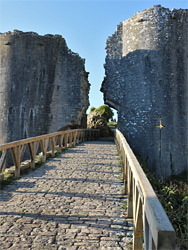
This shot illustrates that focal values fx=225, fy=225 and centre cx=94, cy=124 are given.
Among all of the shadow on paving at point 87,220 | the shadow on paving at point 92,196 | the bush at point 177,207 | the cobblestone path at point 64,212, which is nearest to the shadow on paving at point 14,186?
the cobblestone path at point 64,212

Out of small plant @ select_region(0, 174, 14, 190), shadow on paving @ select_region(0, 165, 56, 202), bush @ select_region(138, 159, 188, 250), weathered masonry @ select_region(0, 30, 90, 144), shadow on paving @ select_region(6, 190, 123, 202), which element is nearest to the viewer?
shadow on paving @ select_region(6, 190, 123, 202)

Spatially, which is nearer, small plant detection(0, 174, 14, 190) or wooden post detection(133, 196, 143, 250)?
wooden post detection(133, 196, 143, 250)

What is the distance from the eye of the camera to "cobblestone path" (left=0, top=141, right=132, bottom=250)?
2830 millimetres

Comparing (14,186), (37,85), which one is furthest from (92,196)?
(37,85)

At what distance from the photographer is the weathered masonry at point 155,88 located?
12539 millimetres

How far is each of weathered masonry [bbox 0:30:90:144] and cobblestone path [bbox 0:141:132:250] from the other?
364 inches

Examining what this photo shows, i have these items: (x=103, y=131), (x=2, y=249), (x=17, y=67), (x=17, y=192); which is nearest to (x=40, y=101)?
(x=17, y=67)

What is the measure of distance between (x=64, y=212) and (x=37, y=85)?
12.7 metres

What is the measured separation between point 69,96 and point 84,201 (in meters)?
11.6

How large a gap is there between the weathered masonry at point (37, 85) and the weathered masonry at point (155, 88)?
2.81 m

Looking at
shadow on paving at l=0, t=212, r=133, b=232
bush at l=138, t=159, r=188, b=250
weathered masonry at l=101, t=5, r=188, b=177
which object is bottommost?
bush at l=138, t=159, r=188, b=250

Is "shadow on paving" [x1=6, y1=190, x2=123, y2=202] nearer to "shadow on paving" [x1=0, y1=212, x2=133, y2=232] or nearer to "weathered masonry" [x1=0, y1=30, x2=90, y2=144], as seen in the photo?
"shadow on paving" [x1=0, y1=212, x2=133, y2=232]

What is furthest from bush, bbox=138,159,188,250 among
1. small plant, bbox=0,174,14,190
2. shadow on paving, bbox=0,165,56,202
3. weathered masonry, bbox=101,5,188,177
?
small plant, bbox=0,174,14,190

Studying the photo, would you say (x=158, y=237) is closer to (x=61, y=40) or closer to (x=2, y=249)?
(x=2, y=249)
